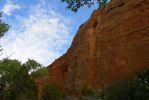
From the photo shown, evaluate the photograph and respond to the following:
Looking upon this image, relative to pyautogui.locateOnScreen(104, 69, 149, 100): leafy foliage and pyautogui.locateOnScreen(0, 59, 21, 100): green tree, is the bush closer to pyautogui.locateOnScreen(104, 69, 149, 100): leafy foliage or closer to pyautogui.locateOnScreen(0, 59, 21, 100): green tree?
pyautogui.locateOnScreen(0, 59, 21, 100): green tree

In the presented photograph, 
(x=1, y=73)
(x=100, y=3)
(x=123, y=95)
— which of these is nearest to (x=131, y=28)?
(x=1, y=73)

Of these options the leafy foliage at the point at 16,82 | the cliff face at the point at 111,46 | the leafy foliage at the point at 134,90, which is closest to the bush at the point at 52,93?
the leafy foliage at the point at 16,82

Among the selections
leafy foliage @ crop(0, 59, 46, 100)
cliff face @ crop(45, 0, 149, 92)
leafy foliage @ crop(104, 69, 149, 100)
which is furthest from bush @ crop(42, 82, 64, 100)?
leafy foliage @ crop(104, 69, 149, 100)

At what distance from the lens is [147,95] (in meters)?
30.3

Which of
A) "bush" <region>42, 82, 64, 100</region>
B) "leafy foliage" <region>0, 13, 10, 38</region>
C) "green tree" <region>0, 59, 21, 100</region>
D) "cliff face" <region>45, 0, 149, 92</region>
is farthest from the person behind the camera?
"cliff face" <region>45, 0, 149, 92</region>

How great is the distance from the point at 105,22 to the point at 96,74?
8.29m

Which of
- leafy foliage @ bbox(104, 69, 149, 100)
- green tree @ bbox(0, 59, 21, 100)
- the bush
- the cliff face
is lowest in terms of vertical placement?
leafy foliage @ bbox(104, 69, 149, 100)

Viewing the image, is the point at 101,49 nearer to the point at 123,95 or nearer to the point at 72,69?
the point at 72,69

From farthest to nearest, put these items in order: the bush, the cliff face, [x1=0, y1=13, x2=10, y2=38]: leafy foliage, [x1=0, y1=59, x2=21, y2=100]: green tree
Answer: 1. the cliff face
2. the bush
3. [x1=0, y1=59, x2=21, y2=100]: green tree
4. [x1=0, y1=13, x2=10, y2=38]: leafy foliage

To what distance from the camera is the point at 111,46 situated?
65812 millimetres

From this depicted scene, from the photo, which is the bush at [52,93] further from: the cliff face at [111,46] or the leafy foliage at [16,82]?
the cliff face at [111,46]

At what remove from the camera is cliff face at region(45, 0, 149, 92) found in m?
61.5

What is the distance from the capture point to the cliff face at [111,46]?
6153 centimetres

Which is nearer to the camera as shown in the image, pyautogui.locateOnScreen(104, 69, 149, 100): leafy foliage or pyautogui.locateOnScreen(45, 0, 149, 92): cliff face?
pyautogui.locateOnScreen(104, 69, 149, 100): leafy foliage
